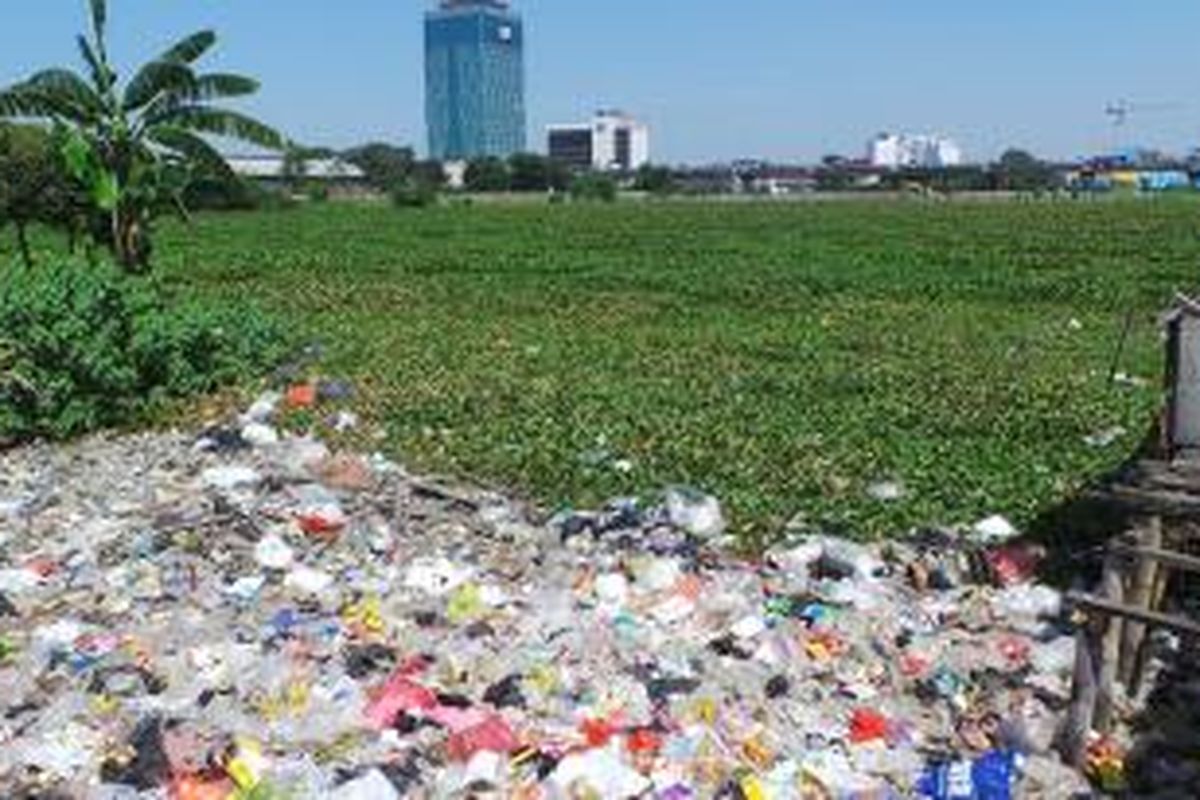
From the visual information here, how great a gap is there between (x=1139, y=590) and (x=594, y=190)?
9374 centimetres

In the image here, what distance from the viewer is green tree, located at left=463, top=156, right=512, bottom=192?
116500mm

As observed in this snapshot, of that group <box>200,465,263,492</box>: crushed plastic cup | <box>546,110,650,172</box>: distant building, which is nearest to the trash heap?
<box>200,465,263,492</box>: crushed plastic cup

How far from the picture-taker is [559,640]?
7.28 metres

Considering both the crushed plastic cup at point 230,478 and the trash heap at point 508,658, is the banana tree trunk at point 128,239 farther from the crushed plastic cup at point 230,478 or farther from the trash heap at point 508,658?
the trash heap at point 508,658

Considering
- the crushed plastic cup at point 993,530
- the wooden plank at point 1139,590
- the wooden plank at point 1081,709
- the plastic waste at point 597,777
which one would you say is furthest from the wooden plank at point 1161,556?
the plastic waste at point 597,777

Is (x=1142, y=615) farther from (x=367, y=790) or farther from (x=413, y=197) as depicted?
(x=413, y=197)

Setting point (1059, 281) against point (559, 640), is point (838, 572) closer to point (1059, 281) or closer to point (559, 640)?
point (559, 640)

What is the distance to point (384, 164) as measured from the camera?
358 ft

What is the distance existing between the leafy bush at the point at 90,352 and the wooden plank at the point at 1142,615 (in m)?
7.77

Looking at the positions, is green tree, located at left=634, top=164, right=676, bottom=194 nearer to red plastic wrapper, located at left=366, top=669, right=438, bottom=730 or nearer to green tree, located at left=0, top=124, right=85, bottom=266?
green tree, located at left=0, top=124, right=85, bottom=266

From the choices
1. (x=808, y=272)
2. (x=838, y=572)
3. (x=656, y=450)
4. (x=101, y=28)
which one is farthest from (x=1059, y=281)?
(x=838, y=572)

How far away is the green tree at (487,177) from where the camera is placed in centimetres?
11650

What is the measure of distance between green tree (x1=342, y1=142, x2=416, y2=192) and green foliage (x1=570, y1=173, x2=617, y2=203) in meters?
9.12

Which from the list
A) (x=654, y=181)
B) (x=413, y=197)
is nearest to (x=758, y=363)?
(x=413, y=197)
